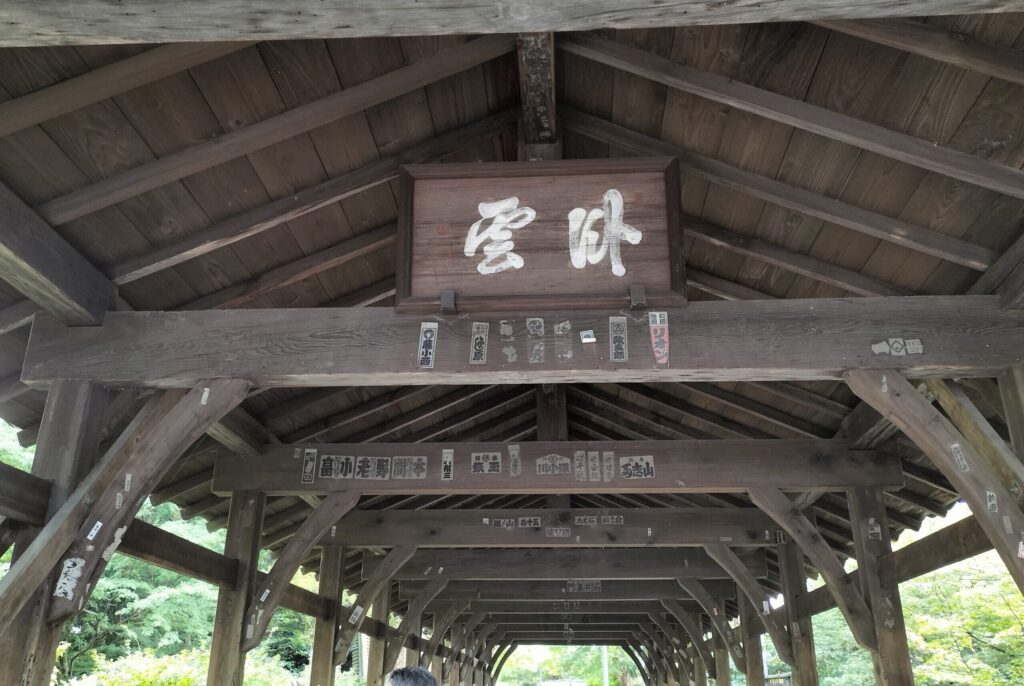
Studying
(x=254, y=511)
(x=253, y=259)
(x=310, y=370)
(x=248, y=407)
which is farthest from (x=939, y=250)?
(x=254, y=511)

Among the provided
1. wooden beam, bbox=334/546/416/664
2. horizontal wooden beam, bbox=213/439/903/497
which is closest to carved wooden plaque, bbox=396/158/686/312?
horizontal wooden beam, bbox=213/439/903/497

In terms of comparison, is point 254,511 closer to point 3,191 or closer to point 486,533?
point 486,533

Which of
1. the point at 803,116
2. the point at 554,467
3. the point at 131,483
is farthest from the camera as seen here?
the point at 554,467

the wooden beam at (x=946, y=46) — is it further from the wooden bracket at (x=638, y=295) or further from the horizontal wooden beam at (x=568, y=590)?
the horizontal wooden beam at (x=568, y=590)

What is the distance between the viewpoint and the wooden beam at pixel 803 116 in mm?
2998

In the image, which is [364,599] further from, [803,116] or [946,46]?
[946,46]

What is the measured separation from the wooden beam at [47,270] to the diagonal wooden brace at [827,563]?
429 cm

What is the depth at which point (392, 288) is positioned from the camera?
15.3 feet

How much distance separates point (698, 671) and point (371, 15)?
12.1 metres

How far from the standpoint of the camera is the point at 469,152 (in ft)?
13.3

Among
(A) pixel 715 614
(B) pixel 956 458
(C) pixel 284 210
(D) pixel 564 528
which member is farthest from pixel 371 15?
(A) pixel 715 614

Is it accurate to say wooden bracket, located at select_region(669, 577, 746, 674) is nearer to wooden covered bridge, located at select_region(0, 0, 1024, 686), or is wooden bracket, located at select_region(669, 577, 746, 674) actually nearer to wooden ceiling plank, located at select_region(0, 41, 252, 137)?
wooden covered bridge, located at select_region(0, 0, 1024, 686)

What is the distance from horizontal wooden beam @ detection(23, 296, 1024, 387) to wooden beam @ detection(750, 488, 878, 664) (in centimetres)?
214

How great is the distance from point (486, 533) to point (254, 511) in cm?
231
